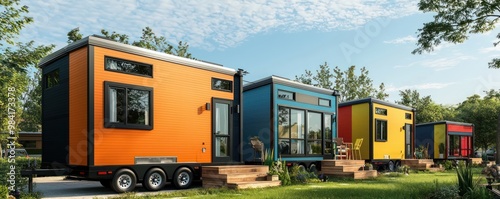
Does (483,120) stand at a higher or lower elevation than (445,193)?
higher

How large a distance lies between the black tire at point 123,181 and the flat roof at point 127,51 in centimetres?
299

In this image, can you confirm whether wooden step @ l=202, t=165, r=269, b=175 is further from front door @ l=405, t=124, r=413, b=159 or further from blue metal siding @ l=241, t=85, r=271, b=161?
front door @ l=405, t=124, r=413, b=159

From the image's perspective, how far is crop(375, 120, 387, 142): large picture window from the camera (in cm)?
1890

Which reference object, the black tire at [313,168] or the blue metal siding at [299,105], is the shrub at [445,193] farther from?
the black tire at [313,168]

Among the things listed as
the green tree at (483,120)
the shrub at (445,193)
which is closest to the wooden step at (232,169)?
the shrub at (445,193)

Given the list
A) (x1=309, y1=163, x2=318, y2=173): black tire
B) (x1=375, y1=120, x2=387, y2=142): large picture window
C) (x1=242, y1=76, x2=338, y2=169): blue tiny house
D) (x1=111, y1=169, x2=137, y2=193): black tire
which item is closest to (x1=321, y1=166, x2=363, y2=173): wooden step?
(x1=309, y1=163, x2=318, y2=173): black tire

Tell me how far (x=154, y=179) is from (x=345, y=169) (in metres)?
7.29

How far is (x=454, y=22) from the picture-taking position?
16.0 meters

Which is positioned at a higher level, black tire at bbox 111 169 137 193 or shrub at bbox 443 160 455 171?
black tire at bbox 111 169 137 193

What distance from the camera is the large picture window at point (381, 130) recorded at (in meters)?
18.9

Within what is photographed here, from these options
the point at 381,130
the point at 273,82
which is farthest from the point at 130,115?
the point at 381,130

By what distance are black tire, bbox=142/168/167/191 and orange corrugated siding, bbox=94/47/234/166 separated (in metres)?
0.46

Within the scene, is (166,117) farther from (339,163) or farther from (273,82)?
(339,163)

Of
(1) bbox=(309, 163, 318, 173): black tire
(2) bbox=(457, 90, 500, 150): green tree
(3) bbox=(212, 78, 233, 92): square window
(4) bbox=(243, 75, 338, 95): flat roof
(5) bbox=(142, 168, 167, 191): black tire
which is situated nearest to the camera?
(5) bbox=(142, 168, 167, 191): black tire
